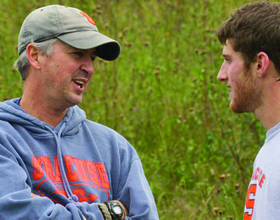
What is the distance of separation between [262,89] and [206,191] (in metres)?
2.75

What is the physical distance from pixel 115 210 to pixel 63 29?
3.14ft

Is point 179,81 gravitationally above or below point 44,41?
below

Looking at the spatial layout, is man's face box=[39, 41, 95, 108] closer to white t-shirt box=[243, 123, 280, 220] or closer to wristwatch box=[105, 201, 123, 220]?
wristwatch box=[105, 201, 123, 220]

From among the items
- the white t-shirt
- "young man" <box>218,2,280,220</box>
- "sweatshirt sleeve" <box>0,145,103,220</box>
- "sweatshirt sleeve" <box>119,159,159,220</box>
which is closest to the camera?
the white t-shirt

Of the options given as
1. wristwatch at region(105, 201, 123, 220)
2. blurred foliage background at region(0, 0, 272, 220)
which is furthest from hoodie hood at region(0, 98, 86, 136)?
blurred foliage background at region(0, 0, 272, 220)

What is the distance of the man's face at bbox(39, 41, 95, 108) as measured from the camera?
3707mm

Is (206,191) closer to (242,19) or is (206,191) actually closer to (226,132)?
(226,132)

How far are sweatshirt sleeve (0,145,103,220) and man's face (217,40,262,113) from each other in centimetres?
92

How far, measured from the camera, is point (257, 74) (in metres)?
3.25

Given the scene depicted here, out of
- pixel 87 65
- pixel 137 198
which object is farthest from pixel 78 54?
pixel 137 198

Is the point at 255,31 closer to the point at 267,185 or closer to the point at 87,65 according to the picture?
the point at 267,185

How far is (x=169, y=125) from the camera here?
22.2 ft

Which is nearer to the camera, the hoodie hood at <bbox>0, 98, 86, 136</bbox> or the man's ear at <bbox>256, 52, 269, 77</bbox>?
the man's ear at <bbox>256, 52, 269, 77</bbox>

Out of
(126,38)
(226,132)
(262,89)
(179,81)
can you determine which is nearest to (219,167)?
(226,132)
